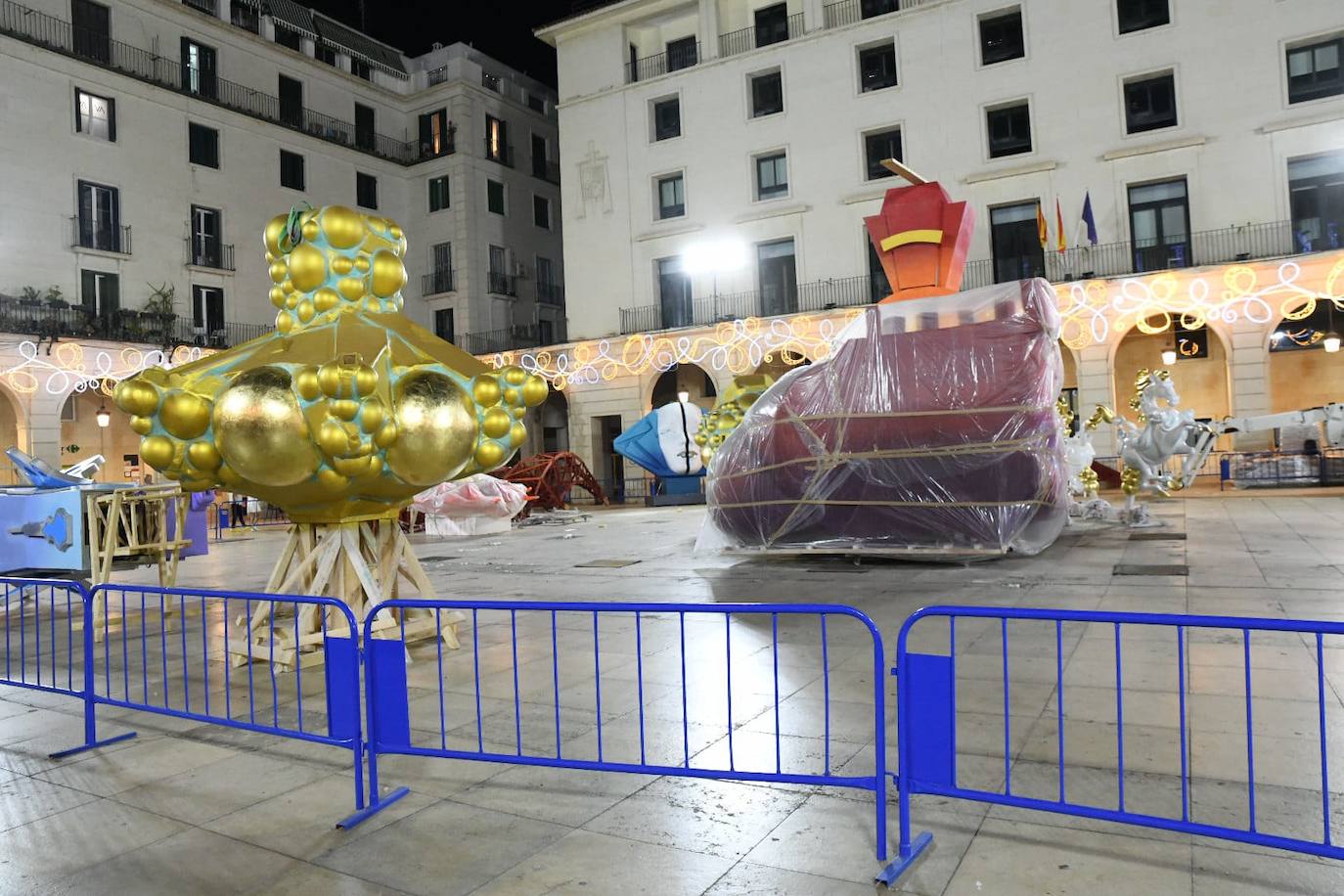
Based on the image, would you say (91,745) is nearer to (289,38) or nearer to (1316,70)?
(1316,70)

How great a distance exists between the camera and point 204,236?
94.4ft

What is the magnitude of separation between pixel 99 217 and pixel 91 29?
5430mm

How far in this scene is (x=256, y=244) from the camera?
30.2m

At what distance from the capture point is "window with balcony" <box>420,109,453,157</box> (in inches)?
1359

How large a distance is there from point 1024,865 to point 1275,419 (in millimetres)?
13715

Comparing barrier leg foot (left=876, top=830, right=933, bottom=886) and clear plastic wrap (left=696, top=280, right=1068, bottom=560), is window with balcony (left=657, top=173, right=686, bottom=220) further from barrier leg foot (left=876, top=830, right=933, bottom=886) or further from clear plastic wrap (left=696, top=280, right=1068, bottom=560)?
barrier leg foot (left=876, top=830, right=933, bottom=886)

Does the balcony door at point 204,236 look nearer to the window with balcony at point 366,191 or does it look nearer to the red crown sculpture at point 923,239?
the window with balcony at point 366,191

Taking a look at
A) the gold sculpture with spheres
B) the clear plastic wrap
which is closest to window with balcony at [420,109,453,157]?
the clear plastic wrap

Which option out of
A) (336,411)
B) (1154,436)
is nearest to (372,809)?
(336,411)

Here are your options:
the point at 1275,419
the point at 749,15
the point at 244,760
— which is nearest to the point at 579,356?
the point at 749,15

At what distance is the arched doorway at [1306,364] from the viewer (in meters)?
23.7

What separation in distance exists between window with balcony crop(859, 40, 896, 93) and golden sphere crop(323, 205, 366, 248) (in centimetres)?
2377

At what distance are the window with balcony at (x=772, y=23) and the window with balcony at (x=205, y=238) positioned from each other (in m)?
17.9

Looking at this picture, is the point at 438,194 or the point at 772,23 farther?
the point at 438,194
